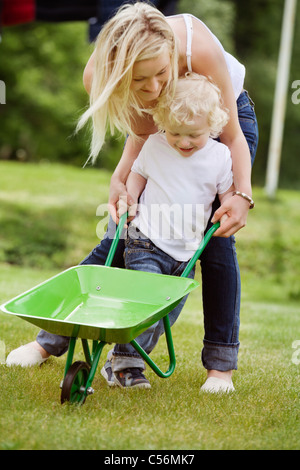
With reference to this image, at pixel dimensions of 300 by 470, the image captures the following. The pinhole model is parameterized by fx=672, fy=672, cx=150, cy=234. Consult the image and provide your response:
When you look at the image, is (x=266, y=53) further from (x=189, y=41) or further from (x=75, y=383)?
(x=75, y=383)

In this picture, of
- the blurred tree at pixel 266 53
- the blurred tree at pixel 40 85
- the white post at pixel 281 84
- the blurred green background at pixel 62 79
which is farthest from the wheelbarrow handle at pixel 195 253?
the blurred tree at pixel 266 53

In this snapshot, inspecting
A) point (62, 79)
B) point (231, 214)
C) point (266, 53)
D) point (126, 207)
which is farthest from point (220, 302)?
point (266, 53)

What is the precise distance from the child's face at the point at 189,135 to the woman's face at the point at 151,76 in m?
0.16

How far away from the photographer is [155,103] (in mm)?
2309

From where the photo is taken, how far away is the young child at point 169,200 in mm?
2416

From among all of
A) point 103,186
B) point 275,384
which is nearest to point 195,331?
point 275,384

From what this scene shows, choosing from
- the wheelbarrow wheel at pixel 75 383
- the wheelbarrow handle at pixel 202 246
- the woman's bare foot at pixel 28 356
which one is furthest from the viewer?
the woman's bare foot at pixel 28 356

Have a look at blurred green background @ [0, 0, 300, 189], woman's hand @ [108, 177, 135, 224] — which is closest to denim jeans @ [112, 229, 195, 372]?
woman's hand @ [108, 177, 135, 224]

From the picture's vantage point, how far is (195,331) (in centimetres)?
379

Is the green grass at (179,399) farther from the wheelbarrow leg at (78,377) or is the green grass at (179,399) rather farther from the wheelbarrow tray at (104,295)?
the wheelbarrow tray at (104,295)

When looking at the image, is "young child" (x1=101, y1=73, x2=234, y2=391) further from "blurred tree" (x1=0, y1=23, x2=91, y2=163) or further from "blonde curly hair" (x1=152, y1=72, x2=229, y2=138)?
"blurred tree" (x1=0, y1=23, x2=91, y2=163)

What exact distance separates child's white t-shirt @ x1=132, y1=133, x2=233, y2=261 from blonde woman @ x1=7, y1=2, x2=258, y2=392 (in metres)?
0.06

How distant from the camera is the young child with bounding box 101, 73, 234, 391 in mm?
2416

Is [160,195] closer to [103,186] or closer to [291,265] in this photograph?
[291,265]
